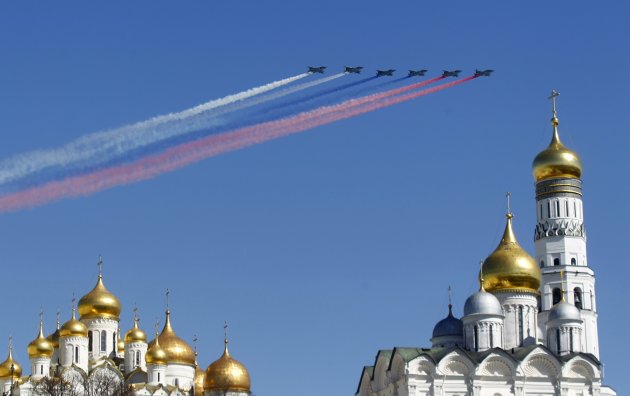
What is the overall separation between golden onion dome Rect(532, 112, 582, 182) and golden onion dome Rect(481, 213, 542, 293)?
22.7 ft

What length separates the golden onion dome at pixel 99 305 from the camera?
249ft

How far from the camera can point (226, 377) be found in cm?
7212

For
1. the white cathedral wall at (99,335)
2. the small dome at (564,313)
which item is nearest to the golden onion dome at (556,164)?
the small dome at (564,313)

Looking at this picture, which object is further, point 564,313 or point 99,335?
point 99,335

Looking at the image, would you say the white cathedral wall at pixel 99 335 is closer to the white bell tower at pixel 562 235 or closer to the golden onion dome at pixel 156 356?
the golden onion dome at pixel 156 356

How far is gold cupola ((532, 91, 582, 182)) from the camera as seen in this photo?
238 feet

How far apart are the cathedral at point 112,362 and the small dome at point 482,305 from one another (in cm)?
1272

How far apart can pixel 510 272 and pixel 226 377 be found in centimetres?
1355

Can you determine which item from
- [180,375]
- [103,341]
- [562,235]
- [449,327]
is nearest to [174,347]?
[180,375]

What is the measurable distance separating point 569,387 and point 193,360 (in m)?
19.5

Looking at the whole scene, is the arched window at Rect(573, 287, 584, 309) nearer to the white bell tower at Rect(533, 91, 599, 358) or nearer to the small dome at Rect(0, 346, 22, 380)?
the white bell tower at Rect(533, 91, 599, 358)

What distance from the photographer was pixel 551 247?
237 feet

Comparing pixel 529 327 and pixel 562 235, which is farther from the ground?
pixel 562 235

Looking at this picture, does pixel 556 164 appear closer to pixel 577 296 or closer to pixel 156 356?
pixel 577 296
